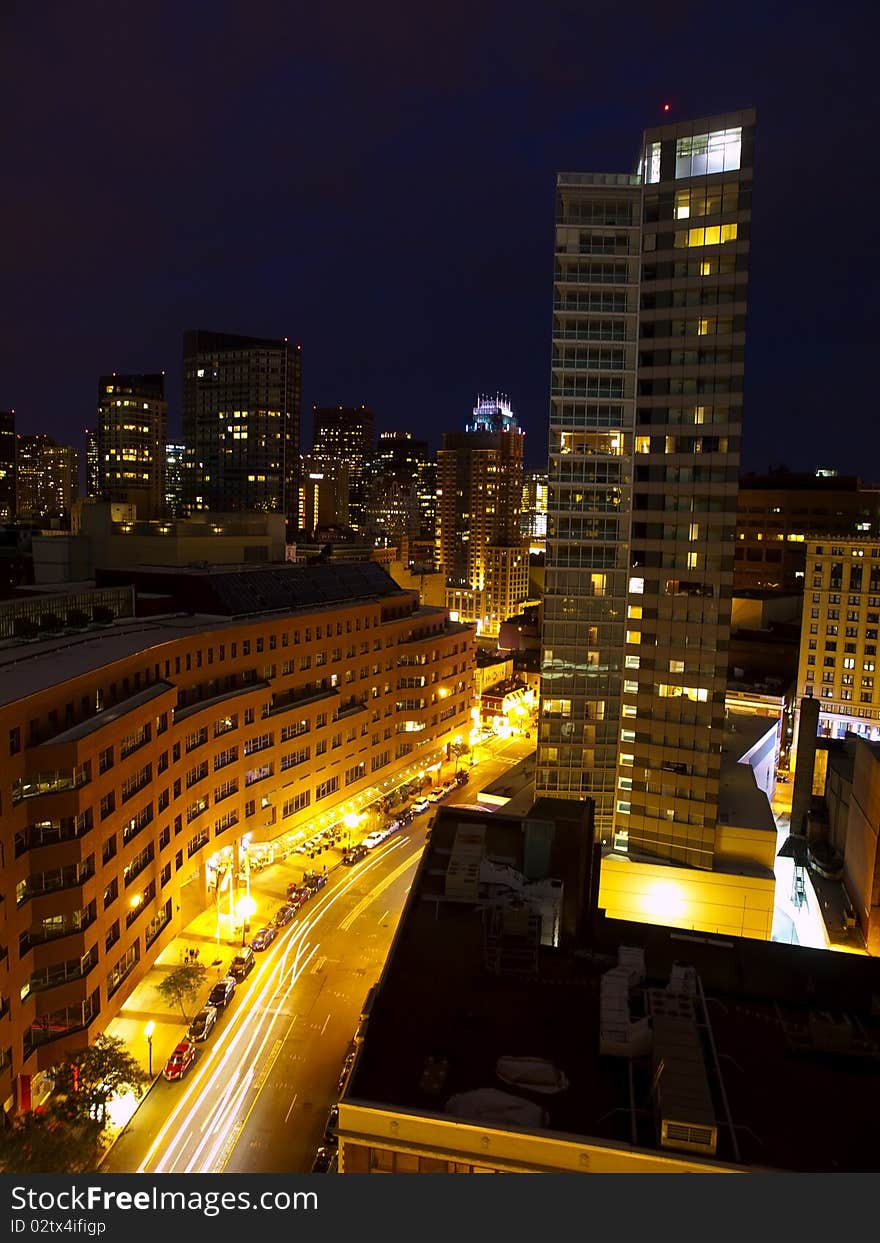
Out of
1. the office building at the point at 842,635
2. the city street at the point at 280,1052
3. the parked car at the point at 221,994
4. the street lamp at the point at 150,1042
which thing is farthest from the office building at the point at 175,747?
the office building at the point at 842,635

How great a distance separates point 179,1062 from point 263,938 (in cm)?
1246

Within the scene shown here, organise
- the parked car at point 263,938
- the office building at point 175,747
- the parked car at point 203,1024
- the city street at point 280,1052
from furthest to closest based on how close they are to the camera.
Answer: the parked car at point 263,938 < the parked car at point 203,1024 < the office building at point 175,747 < the city street at point 280,1052

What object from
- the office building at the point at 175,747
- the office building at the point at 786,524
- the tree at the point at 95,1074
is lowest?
the tree at the point at 95,1074

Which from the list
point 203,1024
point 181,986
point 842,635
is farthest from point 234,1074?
point 842,635

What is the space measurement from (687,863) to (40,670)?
3979cm

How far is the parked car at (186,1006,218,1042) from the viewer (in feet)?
135

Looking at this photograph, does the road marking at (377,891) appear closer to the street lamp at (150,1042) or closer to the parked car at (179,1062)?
the street lamp at (150,1042)

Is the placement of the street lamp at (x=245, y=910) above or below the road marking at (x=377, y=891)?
above

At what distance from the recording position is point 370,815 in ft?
245

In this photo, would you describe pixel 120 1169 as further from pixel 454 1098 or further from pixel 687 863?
pixel 687 863

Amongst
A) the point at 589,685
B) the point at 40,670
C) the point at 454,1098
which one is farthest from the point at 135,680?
the point at 454,1098

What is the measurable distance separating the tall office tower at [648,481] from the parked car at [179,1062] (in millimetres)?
27863

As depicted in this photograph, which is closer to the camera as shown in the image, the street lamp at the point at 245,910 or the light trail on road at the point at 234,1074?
the light trail on road at the point at 234,1074

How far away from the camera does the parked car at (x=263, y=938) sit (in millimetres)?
50656
